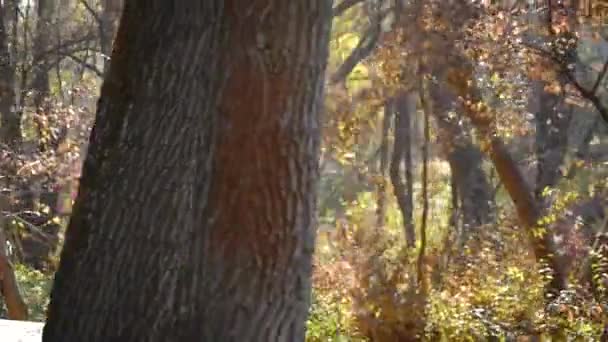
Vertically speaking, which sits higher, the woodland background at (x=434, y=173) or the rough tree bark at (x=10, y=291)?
the woodland background at (x=434, y=173)

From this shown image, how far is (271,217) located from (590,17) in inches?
223

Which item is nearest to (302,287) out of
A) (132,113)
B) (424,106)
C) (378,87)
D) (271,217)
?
(271,217)

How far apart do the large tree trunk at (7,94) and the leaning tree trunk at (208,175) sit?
11.2m

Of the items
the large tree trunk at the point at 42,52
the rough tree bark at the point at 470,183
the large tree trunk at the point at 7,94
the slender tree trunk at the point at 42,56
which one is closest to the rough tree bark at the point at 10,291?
the large tree trunk at the point at 7,94

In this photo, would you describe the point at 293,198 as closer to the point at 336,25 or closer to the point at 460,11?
the point at 460,11

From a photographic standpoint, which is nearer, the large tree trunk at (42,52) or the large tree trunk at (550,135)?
the large tree trunk at (550,135)

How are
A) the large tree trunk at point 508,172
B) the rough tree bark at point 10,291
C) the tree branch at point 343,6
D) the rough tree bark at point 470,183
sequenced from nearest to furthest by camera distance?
the large tree trunk at point 508,172 → the rough tree bark at point 10,291 → the rough tree bark at point 470,183 → the tree branch at point 343,6

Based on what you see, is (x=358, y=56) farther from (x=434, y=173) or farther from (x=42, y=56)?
(x=42, y=56)

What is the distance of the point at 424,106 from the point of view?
12.3 metres

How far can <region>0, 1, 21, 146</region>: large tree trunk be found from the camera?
16.0 m

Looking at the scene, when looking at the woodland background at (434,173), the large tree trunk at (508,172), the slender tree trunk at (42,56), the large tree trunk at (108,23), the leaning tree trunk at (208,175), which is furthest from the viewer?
the large tree trunk at (108,23)

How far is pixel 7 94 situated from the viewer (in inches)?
666

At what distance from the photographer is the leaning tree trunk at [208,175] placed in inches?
179

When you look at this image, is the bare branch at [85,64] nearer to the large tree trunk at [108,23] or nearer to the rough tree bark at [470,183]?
the large tree trunk at [108,23]
